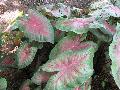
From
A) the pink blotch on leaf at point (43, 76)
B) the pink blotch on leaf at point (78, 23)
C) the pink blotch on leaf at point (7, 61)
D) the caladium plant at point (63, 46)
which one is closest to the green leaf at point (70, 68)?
the caladium plant at point (63, 46)

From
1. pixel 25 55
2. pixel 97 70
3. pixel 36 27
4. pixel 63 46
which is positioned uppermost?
pixel 36 27

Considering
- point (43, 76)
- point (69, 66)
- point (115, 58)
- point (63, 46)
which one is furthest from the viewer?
point (63, 46)

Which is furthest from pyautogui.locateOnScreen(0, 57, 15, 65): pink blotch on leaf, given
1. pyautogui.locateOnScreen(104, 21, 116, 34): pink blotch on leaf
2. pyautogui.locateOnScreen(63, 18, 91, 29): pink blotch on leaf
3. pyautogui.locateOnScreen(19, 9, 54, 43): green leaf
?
pyautogui.locateOnScreen(104, 21, 116, 34): pink blotch on leaf

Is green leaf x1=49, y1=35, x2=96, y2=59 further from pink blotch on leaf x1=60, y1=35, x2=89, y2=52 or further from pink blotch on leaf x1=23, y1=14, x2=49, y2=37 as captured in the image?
pink blotch on leaf x1=23, y1=14, x2=49, y2=37

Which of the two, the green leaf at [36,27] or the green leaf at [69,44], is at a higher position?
the green leaf at [36,27]

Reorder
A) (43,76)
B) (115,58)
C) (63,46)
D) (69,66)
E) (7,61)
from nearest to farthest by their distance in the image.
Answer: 1. (115,58)
2. (69,66)
3. (43,76)
4. (63,46)
5. (7,61)

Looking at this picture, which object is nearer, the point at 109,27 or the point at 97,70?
the point at 109,27

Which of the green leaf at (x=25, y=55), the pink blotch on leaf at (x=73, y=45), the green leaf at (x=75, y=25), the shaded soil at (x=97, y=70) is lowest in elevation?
the shaded soil at (x=97, y=70)

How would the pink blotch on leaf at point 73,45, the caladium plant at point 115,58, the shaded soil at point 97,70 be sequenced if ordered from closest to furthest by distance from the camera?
the caladium plant at point 115,58
the pink blotch on leaf at point 73,45
the shaded soil at point 97,70

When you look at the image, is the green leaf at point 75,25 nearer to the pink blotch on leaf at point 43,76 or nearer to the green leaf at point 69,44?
→ the green leaf at point 69,44

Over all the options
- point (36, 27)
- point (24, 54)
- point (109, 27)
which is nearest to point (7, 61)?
point (24, 54)

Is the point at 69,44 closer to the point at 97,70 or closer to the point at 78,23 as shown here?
the point at 78,23

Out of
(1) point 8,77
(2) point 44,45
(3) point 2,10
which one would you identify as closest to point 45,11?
(2) point 44,45
